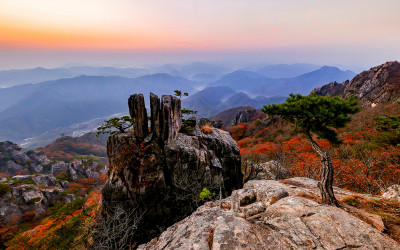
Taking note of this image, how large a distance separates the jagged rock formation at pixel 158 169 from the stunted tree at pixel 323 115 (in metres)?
9.52

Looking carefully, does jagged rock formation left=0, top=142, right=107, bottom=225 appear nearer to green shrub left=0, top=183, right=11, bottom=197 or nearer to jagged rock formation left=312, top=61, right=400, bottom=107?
green shrub left=0, top=183, right=11, bottom=197

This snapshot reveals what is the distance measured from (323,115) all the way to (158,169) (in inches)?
534

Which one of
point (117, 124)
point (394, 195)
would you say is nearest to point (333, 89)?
point (394, 195)

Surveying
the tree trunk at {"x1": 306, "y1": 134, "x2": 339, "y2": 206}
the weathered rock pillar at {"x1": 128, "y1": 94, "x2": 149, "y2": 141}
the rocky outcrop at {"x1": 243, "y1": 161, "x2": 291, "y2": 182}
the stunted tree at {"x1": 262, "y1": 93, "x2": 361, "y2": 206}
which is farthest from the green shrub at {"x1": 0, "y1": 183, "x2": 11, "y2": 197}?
the tree trunk at {"x1": 306, "y1": 134, "x2": 339, "y2": 206}

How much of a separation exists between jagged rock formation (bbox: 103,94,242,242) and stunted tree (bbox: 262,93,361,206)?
31.2ft

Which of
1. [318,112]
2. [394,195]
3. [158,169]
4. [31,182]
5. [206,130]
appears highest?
[318,112]

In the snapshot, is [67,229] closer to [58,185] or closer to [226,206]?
[226,206]

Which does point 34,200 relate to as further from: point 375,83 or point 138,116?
point 375,83

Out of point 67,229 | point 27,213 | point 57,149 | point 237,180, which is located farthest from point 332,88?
point 57,149

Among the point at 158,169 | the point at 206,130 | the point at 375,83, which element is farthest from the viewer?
the point at 375,83

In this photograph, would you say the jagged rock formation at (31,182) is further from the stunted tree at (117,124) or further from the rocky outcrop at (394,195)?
the rocky outcrop at (394,195)

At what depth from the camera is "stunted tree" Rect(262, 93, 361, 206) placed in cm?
766

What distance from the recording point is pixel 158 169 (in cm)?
1572

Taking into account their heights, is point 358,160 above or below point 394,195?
below
